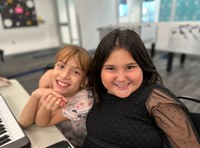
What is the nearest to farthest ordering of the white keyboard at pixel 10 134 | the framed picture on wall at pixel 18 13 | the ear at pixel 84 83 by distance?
the white keyboard at pixel 10 134 → the ear at pixel 84 83 → the framed picture on wall at pixel 18 13

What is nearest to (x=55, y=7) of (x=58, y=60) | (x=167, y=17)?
(x=167, y=17)

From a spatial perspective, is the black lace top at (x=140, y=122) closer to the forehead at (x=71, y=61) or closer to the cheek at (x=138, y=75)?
the cheek at (x=138, y=75)

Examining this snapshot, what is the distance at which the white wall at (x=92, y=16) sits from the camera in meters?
5.57

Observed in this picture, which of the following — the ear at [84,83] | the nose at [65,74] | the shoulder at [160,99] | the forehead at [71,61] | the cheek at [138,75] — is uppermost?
the forehead at [71,61]

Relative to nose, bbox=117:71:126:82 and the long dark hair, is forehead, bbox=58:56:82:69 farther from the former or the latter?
nose, bbox=117:71:126:82

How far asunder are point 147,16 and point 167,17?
0.57m

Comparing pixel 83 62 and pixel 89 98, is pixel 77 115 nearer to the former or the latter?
pixel 89 98

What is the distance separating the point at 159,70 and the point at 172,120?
11.1 ft

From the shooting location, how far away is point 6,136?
0.70 meters

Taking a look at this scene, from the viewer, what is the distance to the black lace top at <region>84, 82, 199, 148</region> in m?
0.75

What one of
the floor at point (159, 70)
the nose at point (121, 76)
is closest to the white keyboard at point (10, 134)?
the nose at point (121, 76)

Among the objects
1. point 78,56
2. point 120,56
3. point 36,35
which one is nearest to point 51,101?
point 78,56

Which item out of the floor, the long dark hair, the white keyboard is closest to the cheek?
the long dark hair

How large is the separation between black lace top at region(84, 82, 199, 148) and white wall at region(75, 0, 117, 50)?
16.5 ft
